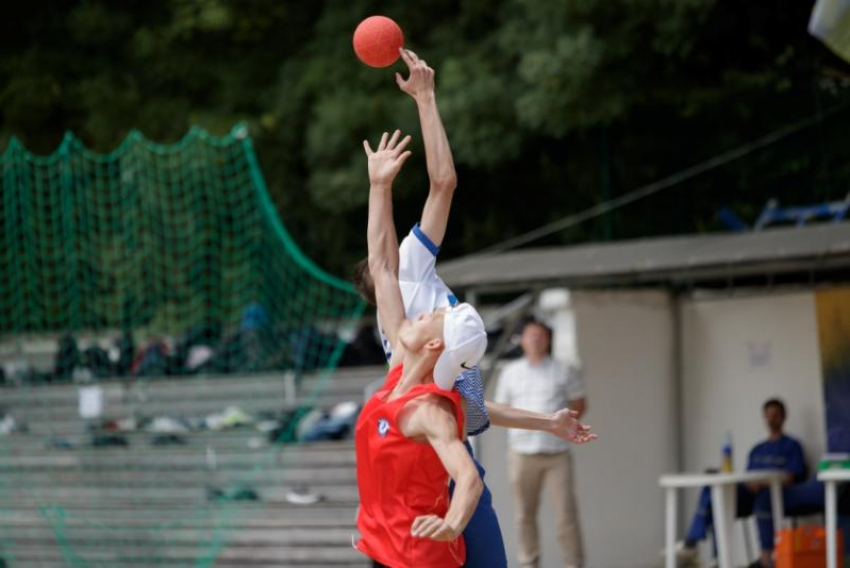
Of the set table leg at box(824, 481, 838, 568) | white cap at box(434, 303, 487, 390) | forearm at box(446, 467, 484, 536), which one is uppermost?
white cap at box(434, 303, 487, 390)

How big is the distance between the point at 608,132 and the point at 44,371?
7578mm

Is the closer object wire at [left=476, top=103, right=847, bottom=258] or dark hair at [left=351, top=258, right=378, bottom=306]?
dark hair at [left=351, top=258, right=378, bottom=306]

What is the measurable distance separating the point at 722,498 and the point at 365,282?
5.19 meters

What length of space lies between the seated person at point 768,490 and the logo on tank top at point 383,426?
6213mm

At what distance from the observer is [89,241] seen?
19562 millimetres

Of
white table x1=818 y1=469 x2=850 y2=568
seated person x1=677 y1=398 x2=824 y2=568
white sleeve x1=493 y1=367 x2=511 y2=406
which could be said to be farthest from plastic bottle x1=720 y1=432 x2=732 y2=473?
white sleeve x1=493 y1=367 x2=511 y2=406

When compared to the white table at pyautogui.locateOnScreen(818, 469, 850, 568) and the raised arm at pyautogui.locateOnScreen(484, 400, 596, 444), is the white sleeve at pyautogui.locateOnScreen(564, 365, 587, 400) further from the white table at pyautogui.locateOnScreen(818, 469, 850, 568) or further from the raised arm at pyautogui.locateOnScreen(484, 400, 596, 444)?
the raised arm at pyautogui.locateOnScreen(484, 400, 596, 444)

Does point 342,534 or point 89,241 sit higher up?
point 89,241

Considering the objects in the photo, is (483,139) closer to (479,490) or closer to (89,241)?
(89,241)

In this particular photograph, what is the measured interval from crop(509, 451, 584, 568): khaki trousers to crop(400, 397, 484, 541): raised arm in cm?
605

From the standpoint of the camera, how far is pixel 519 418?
5.73 metres

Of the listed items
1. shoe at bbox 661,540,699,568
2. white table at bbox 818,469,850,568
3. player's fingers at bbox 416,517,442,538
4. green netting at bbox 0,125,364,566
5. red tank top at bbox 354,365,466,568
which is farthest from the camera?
green netting at bbox 0,125,364,566

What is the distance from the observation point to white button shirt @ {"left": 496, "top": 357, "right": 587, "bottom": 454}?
36.2 ft

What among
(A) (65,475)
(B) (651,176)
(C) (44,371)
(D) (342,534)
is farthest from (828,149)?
(C) (44,371)
